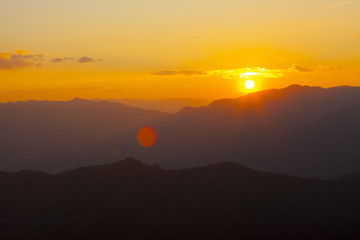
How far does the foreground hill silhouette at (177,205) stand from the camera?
46469 millimetres

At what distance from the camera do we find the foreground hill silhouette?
46.5 m

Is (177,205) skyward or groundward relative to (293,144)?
groundward

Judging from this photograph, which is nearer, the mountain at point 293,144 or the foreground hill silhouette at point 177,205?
the foreground hill silhouette at point 177,205

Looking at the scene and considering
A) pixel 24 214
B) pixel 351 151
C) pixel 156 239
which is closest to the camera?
pixel 156 239

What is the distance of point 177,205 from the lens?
53812 mm

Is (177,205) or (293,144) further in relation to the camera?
(293,144)

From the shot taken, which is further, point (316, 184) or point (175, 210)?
point (316, 184)

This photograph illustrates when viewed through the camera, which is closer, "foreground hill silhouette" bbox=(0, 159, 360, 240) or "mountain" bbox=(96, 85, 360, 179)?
"foreground hill silhouette" bbox=(0, 159, 360, 240)

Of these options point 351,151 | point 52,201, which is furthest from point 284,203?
point 351,151

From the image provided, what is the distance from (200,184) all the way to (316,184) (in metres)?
17.7

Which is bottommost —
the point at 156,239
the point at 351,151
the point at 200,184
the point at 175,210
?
the point at 156,239

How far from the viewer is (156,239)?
45312mm

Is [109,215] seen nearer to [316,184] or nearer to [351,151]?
[316,184]

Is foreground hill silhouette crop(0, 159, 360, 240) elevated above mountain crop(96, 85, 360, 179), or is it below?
below
